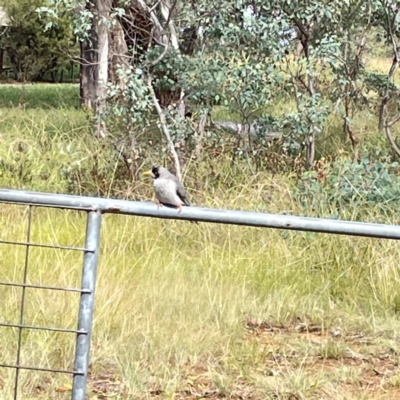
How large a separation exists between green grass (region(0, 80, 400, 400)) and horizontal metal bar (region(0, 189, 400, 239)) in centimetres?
153

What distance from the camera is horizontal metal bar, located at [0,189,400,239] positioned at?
90.0 inches

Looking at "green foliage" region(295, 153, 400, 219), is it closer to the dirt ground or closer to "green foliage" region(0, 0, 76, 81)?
the dirt ground

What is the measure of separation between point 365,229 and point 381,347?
7.87 feet

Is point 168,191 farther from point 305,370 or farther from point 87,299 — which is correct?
point 87,299

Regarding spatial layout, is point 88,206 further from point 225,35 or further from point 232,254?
point 225,35

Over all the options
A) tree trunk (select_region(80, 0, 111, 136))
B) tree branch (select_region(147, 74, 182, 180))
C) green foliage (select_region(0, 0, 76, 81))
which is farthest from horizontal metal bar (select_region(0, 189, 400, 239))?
green foliage (select_region(0, 0, 76, 81))

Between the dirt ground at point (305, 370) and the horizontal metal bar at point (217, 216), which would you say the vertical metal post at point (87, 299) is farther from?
the dirt ground at point (305, 370)

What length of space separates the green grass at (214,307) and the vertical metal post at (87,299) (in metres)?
1.18

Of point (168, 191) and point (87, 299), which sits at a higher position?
point (168, 191)

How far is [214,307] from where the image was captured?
4.71 metres

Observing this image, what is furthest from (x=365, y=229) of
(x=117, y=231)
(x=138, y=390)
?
(x=117, y=231)

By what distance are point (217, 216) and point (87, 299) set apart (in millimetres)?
506

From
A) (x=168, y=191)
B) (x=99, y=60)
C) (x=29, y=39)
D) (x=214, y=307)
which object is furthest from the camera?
(x=29, y=39)

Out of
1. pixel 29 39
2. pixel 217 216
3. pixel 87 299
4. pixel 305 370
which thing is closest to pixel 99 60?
pixel 305 370
